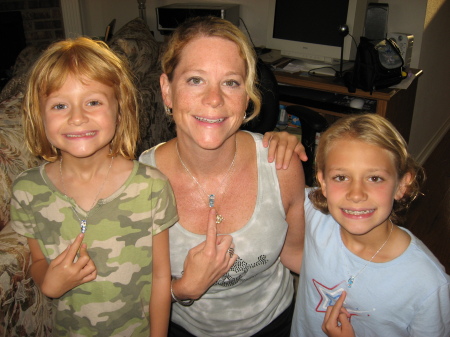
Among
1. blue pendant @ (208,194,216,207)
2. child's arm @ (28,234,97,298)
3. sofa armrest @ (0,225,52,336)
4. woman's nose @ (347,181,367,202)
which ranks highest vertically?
woman's nose @ (347,181,367,202)

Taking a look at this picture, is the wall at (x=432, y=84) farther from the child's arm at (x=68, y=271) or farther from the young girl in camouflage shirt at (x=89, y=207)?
the child's arm at (x=68, y=271)

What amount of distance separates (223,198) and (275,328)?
44 cm

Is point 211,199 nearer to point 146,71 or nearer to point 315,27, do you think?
point 146,71

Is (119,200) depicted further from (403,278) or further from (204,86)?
(403,278)

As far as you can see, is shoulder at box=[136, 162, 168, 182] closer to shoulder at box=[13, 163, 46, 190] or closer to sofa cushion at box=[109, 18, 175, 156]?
shoulder at box=[13, 163, 46, 190]

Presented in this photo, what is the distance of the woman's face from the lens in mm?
1047

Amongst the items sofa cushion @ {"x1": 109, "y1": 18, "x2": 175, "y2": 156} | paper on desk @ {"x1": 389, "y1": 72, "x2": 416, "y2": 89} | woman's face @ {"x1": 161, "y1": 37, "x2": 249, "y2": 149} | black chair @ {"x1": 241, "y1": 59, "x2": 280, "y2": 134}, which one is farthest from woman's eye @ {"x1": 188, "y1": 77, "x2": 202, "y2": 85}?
paper on desk @ {"x1": 389, "y1": 72, "x2": 416, "y2": 89}

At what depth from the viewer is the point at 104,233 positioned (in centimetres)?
104

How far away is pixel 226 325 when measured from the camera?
1.18 metres

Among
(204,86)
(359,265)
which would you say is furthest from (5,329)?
(359,265)

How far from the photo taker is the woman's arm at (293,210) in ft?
3.84

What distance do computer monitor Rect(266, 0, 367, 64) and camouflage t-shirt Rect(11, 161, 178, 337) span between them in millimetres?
2152

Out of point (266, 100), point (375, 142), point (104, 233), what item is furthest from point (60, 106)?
point (266, 100)

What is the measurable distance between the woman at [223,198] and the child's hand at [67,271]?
0.83ft
